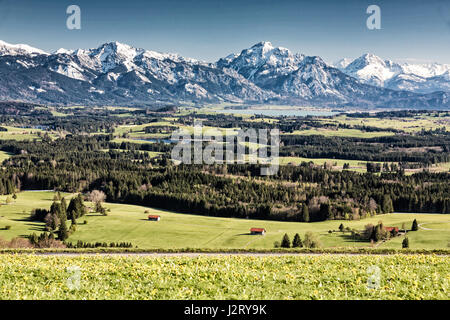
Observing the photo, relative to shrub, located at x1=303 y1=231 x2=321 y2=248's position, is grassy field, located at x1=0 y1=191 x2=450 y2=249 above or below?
below

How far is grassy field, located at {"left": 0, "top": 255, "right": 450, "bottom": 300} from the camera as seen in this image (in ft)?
77.9

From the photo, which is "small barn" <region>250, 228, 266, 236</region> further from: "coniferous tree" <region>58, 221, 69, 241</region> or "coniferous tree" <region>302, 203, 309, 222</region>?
"coniferous tree" <region>58, 221, 69, 241</region>

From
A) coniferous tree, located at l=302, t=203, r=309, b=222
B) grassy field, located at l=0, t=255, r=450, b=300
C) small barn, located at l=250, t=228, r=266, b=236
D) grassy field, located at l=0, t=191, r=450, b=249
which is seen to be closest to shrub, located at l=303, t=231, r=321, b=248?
grassy field, located at l=0, t=191, r=450, b=249

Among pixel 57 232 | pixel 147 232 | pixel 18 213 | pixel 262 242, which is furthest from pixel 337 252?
pixel 18 213

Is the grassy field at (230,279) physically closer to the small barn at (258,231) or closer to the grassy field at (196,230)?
the grassy field at (196,230)

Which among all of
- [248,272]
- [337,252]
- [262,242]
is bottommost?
[262,242]

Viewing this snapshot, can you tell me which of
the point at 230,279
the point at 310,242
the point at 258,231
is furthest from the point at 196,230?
the point at 230,279

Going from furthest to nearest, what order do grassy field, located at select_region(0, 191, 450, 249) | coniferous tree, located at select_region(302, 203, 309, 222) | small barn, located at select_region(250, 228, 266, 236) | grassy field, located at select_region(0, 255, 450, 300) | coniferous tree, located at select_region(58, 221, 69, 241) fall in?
coniferous tree, located at select_region(302, 203, 309, 222), small barn, located at select_region(250, 228, 266, 236), coniferous tree, located at select_region(58, 221, 69, 241), grassy field, located at select_region(0, 191, 450, 249), grassy field, located at select_region(0, 255, 450, 300)

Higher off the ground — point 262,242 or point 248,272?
point 248,272

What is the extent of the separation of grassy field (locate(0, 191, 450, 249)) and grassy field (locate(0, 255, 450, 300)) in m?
67.9

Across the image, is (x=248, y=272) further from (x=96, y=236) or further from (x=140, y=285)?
(x=96, y=236)
